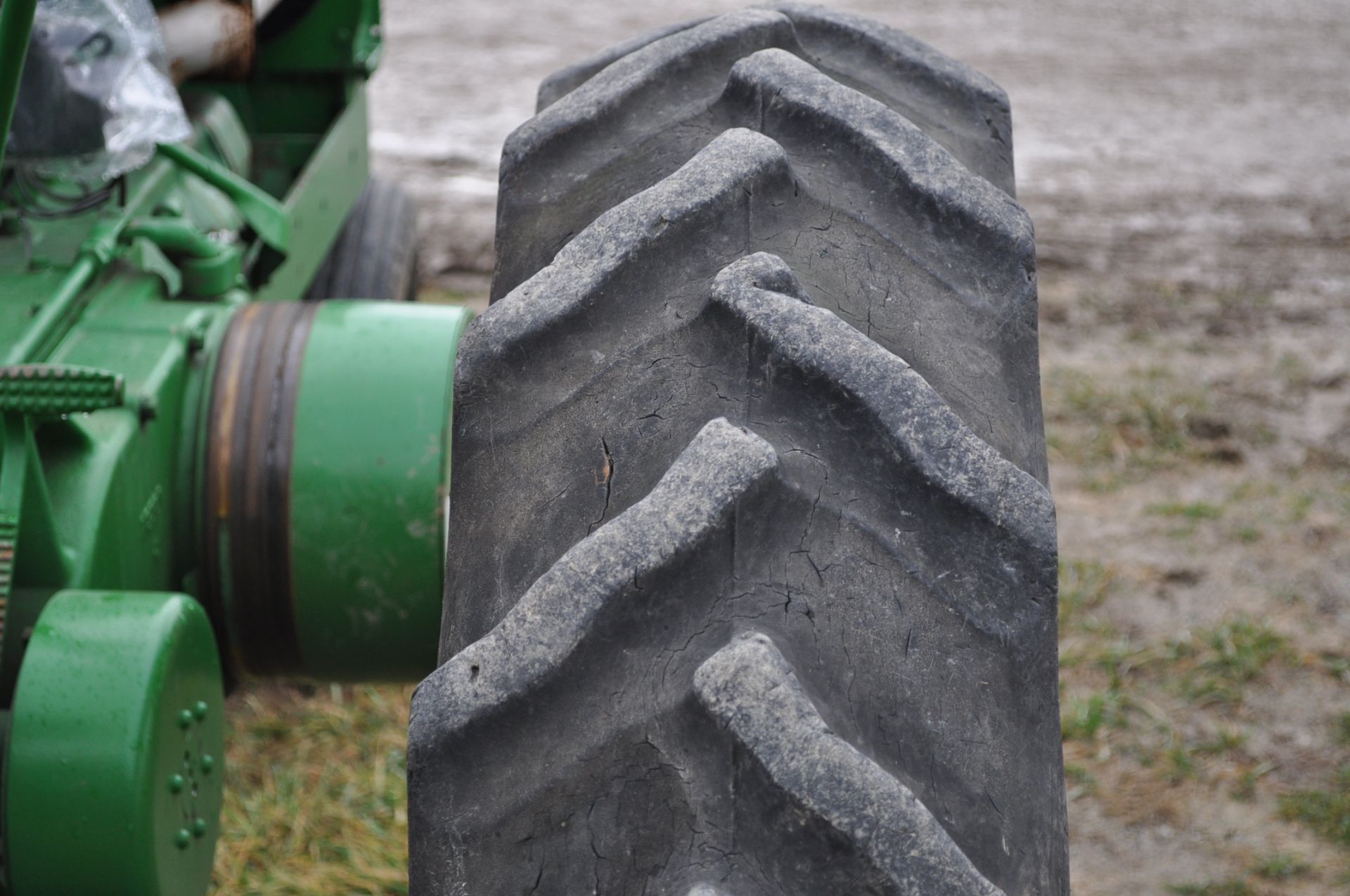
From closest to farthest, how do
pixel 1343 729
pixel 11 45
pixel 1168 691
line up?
pixel 11 45, pixel 1343 729, pixel 1168 691

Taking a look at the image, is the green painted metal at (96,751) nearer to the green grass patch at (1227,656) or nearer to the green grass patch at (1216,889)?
the green grass patch at (1216,889)

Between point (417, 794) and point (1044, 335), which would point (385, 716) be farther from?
point (1044, 335)

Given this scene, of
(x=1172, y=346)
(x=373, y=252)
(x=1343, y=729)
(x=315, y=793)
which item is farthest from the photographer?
(x=1172, y=346)

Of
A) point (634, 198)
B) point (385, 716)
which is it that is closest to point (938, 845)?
point (634, 198)

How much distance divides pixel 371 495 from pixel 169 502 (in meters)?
0.26

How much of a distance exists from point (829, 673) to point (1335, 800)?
6.80 feet

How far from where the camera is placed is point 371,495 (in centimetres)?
164

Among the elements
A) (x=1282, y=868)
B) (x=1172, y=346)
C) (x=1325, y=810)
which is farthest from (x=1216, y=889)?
(x=1172, y=346)

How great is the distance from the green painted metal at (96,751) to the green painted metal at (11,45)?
0.46 m

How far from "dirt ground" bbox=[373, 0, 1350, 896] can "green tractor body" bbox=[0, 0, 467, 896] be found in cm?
157

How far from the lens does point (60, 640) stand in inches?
49.1

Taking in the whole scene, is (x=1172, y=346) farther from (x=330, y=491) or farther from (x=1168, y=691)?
(x=330, y=491)

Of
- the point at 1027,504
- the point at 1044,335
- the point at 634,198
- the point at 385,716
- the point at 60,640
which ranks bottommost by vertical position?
the point at 385,716

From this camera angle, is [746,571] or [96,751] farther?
[96,751]
